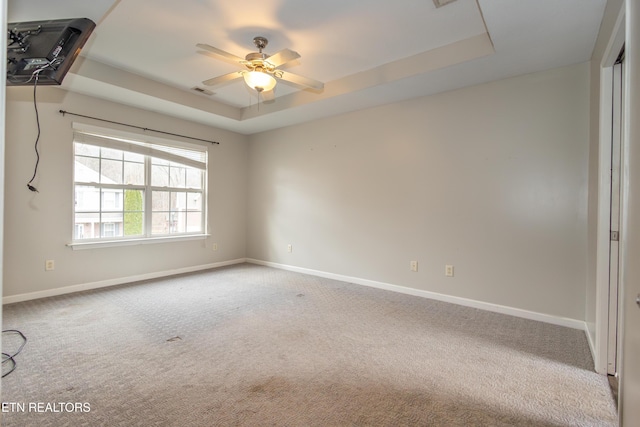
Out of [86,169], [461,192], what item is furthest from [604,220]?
[86,169]

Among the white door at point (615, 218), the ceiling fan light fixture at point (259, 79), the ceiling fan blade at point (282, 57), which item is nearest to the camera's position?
the white door at point (615, 218)

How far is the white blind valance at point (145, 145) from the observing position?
3.95 m

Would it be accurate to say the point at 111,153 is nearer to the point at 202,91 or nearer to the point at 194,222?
the point at 202,91

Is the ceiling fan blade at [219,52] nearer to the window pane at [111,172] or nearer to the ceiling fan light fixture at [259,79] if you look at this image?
the ceiling fan light fixture at [259,79]

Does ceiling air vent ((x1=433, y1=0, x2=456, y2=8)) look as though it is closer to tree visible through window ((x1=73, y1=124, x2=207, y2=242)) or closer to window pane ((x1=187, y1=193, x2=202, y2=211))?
tree visible through window ((x1=73, y1=124, x2=207, y2=242))

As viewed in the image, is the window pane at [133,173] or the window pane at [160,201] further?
the window pane at [160,201]

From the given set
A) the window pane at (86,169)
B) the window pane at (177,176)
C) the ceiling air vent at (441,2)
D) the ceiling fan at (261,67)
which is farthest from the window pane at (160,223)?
the ceiling air vent at (441,2)

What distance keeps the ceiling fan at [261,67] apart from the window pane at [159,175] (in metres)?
2.19

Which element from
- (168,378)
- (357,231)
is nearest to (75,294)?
(168,378)

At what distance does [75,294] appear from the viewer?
3787 millimetres

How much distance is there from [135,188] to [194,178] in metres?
0.92

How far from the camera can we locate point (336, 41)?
3023 mm

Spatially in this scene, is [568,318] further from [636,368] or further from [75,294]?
[75,294]

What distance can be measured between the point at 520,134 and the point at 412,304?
80.9 inches
